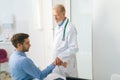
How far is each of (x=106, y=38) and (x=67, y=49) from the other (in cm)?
58

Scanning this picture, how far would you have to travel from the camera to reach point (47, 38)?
3412 mm

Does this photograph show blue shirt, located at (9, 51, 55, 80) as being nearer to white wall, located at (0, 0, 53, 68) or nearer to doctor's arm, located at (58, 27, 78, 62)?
doctor's arm, located at (58, 27, 78, 62)

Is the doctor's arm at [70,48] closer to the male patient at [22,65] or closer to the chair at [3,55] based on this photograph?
the male patient at [22,65]

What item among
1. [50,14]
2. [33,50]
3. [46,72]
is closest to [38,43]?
[33,50]

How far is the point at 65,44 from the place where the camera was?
7.50 ft

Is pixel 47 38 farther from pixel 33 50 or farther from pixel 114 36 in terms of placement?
pixel 114 36

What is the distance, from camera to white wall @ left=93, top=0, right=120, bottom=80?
2.47 meters

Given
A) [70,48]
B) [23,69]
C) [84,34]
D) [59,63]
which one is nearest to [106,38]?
[84,34]

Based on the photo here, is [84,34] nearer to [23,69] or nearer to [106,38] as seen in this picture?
[106,38]

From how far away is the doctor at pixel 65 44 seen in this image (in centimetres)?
223

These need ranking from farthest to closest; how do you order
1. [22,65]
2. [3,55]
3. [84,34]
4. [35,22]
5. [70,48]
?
[3,55] < [35,22] < [84,34] < [70,48] < [22,65]

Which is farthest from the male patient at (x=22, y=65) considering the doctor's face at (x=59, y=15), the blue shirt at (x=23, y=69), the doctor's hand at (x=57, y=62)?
the doctor's face at (x=59, y=15)

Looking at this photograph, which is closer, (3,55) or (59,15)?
(59,15)

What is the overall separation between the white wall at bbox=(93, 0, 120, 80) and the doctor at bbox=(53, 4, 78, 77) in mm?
409
